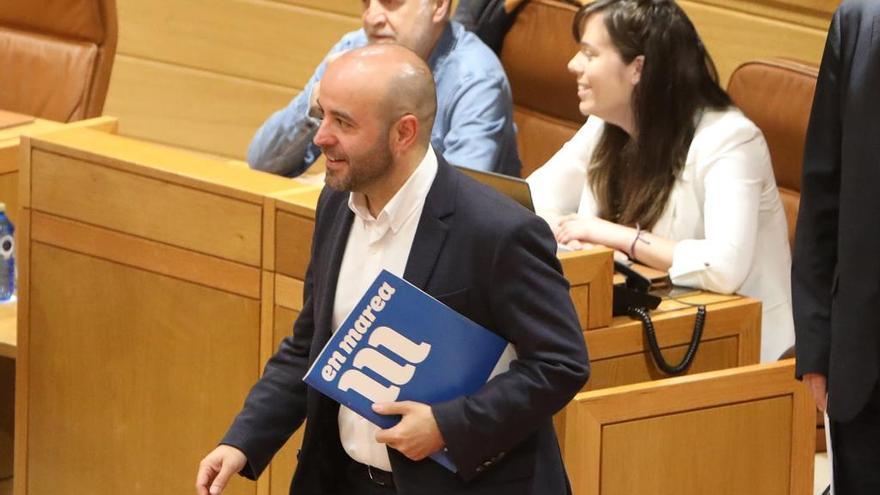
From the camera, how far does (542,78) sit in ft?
13.6

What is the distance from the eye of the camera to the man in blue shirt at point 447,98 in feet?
11.2

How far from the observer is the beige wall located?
217 inches

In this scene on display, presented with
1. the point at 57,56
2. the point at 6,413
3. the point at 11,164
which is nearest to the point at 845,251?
the point at 11,164

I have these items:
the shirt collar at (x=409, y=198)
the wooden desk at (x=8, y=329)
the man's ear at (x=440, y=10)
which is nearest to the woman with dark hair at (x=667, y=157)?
the man's ear at (x=440, y=10)

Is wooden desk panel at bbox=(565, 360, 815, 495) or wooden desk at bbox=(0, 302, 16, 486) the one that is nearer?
wooden desk panel at bbox=(565, 360, 815, 495)

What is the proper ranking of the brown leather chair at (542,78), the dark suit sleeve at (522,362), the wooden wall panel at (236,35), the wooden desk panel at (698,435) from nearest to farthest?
the dark suit sleeve at (522,362), the wooden desk panel at (698,435), the brown leather chair at (542,78), the wooden wall panel at (236,35)

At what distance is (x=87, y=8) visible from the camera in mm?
4406

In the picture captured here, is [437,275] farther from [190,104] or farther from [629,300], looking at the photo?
[190,104]

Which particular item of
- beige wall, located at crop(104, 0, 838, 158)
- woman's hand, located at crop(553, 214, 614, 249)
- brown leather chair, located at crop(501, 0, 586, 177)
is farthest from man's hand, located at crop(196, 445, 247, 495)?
beige wall, located at crop(104, 0, 838, 158)

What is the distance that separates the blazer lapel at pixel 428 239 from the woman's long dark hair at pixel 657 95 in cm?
123

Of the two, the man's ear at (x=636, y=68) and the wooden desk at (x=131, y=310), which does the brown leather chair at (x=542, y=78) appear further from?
the wooden desk at (x=131, y=310)

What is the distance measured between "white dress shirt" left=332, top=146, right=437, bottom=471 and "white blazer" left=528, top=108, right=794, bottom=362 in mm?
1026

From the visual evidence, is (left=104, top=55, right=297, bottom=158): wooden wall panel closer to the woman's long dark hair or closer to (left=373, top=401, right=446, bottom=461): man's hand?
the woman's long dark hair

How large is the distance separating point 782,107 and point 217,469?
1.74 metres
